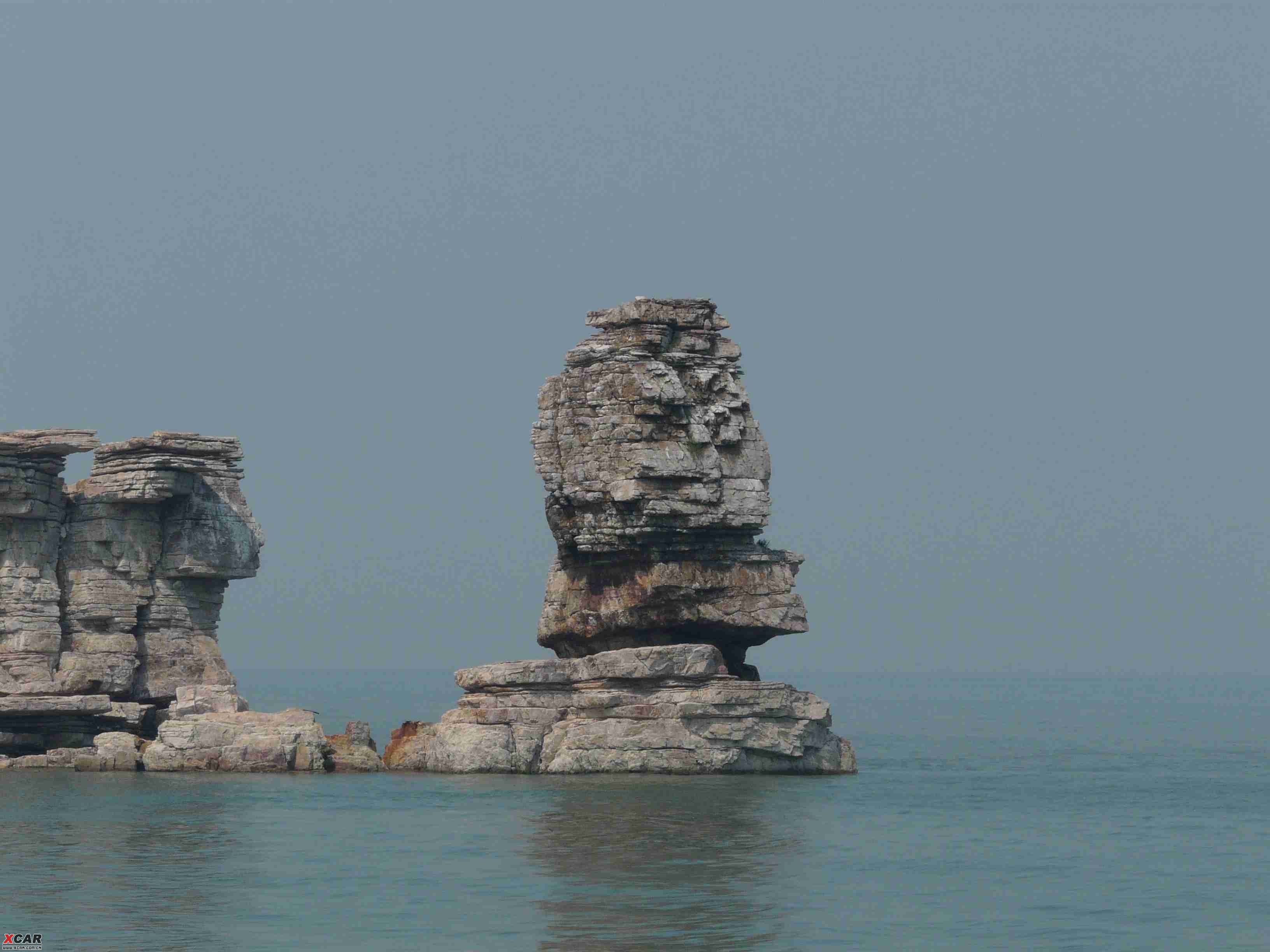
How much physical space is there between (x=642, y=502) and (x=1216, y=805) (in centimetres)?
1636

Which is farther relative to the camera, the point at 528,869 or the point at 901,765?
the point at 901,765

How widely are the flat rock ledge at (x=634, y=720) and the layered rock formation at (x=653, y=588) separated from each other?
0.13 feet

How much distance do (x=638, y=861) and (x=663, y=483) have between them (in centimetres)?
1482

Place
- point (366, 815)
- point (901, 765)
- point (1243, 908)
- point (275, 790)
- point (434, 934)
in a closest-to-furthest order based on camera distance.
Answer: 1. point (434, 934)
2. point (1243, 908)
3. point (366, 815)
4. point (275, 790)
5. point (901, 765)

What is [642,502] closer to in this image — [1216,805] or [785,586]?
[785,586]

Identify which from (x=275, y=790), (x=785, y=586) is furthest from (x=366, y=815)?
(x=785, y=586)

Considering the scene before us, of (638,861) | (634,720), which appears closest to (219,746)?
(634,720)

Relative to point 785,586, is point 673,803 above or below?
below

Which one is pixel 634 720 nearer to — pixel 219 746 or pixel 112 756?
pixel 219 746

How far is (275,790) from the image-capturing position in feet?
187

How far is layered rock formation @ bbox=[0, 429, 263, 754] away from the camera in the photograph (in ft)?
209

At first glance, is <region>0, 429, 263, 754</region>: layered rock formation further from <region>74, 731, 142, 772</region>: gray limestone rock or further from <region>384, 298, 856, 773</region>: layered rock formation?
<region>384, 298, 856, 773</region>: layered rock formation

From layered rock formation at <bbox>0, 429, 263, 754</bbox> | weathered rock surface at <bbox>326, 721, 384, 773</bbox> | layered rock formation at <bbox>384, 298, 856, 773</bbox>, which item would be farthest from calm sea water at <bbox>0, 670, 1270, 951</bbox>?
layered rock formation at <bbox>0, 429, 263, 754</bbox>

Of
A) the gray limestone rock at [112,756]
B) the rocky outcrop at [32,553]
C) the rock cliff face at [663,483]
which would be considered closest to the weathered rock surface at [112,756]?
the gray limestone rock at [112,756]
